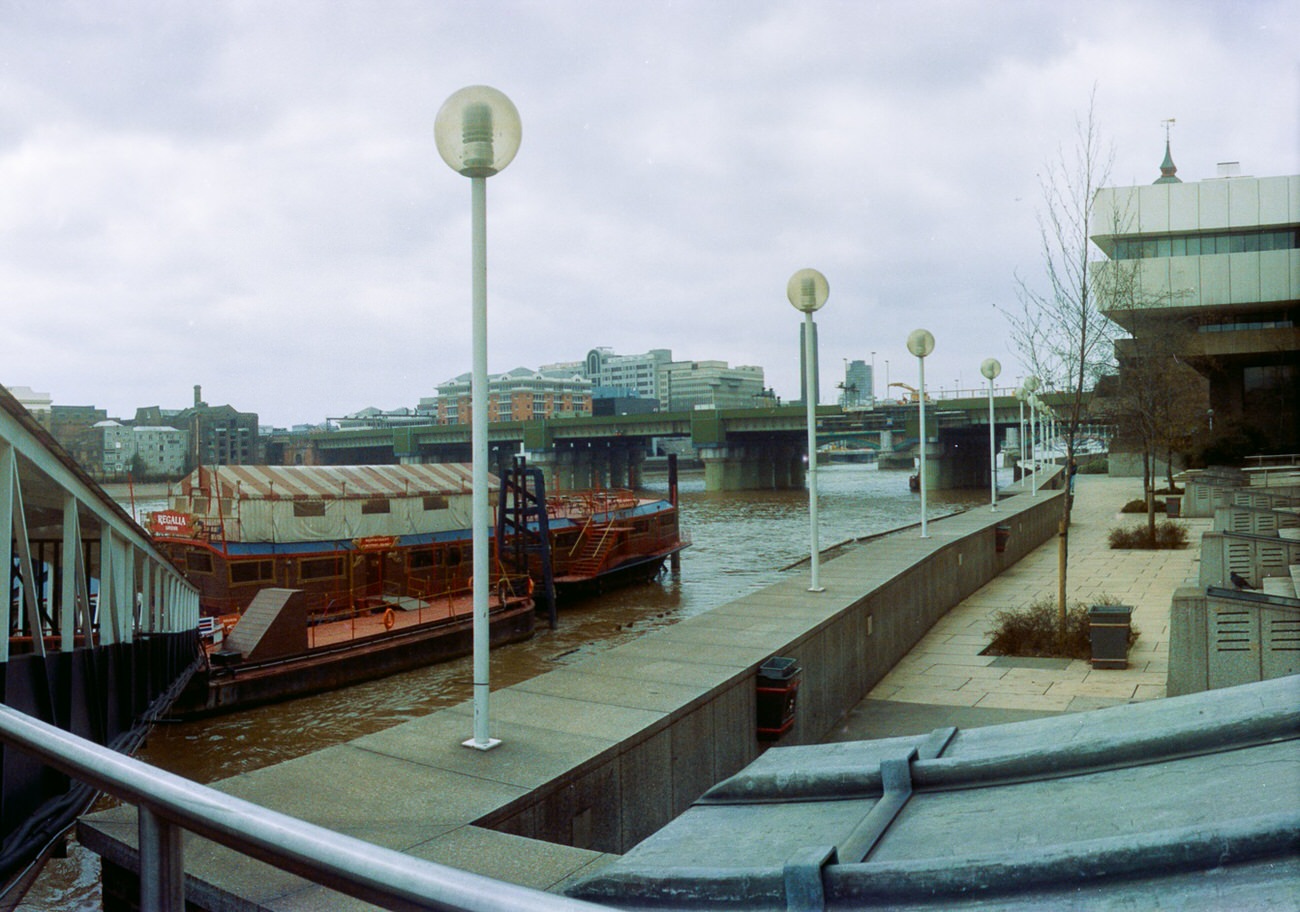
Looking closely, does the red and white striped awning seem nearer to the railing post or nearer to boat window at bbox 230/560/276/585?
boat window at bbox 230/560/276/585

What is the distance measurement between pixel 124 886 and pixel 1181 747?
4095 mm

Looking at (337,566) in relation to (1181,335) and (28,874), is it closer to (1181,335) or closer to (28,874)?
(28,874)

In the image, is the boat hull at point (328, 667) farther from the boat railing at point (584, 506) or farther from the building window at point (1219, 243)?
the building window at point (1219, 243)

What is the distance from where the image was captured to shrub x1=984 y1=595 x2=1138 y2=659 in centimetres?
1284

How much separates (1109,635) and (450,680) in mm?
15598

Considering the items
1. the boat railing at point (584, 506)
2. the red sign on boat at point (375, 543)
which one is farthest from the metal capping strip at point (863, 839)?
the boat railing at point (584, 506)

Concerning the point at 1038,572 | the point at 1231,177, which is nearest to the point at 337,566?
the point at 1038,572

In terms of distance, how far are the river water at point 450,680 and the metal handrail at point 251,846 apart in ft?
33.0

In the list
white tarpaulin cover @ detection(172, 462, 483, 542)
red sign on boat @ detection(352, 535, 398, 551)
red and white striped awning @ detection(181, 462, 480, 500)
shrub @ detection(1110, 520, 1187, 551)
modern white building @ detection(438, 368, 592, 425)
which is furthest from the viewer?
modern white building @ detection(438, 368, 592, 425)

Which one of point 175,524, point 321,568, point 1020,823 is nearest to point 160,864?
point 1020,823

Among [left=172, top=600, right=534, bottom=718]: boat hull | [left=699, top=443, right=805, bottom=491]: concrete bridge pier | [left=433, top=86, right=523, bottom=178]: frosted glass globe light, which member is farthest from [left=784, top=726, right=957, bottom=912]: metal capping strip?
[left=699, top=443, right=805, bottom=491]: concrete bridge pier

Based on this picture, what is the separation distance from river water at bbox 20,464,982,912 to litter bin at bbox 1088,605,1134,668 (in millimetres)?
11339

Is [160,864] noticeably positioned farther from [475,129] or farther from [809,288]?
[809,288]

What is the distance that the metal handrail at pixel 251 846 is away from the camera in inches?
57.4
